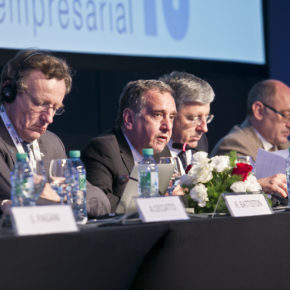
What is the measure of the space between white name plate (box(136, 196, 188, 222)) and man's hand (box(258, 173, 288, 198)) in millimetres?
1029

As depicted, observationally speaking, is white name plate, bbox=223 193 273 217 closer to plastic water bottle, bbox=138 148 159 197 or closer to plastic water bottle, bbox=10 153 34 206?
plastic water bottle, bbox=138 148 159 197

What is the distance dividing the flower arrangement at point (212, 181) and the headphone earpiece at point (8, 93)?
2.66ft

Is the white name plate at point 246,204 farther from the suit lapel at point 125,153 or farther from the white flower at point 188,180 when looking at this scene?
the suit lapel at point 125,153

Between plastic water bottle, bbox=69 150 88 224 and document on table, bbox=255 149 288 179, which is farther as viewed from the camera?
document on table, bbox=255 149 288 179

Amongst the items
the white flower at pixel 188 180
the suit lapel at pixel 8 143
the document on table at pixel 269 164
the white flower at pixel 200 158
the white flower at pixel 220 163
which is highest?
the suit lapel at pixel 8 143

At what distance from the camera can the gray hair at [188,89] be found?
386cm

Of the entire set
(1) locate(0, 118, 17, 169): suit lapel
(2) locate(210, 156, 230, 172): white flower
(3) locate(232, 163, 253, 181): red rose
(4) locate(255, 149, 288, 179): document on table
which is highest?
(1) locate(0, 118, 17, 169): suit lapel

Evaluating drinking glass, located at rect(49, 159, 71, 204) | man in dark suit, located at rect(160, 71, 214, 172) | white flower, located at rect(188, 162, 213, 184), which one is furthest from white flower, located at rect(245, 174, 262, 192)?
man in dark suit, located at rect(160, 71, 214, 172)

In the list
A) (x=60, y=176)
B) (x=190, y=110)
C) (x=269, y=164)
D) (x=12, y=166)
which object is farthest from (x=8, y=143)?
(x=190, y=110)

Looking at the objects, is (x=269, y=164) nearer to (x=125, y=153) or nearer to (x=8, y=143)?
(x=125, y=153)

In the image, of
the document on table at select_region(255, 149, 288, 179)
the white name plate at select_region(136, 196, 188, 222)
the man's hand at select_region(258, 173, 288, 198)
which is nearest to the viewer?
the white name plate at select_region(136, 196, 188, 222)

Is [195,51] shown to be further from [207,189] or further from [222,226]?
[222,226]

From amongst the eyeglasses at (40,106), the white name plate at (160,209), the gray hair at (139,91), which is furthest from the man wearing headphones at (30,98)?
the white name plate at (160,209)

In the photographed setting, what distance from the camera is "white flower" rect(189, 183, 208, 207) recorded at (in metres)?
2.37
